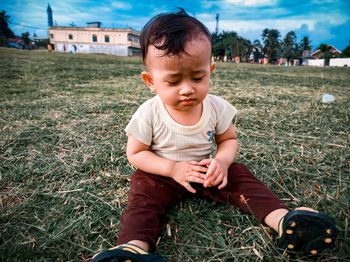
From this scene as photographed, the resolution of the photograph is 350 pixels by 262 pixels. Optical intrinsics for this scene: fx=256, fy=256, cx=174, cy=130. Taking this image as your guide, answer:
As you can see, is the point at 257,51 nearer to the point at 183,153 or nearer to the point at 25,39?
the point at 25,39

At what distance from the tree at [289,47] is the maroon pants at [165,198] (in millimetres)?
71660

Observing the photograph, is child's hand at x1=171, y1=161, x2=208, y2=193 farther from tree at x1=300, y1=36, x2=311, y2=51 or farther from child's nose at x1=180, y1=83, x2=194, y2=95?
tree at x1=300, y1=36, x2=311, y2=51

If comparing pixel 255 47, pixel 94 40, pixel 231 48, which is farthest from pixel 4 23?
pixel 255 47

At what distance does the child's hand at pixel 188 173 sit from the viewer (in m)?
1.28

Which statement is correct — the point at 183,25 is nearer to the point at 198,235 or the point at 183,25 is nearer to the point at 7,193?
the point at 198,235

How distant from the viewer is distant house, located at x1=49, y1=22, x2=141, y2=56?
55.5m

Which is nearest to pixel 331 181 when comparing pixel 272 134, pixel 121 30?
pixel 272 134

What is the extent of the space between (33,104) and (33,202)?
98.4 inches

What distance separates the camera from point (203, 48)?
1257mm

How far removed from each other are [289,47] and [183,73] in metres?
75.7

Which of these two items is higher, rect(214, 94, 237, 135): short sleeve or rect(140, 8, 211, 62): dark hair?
rect(140, 8, 211, 62): dark hair

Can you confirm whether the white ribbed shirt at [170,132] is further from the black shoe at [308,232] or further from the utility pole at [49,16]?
the utility pole at [49,16]

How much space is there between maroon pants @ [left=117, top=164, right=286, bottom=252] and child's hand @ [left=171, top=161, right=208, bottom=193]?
0.10m

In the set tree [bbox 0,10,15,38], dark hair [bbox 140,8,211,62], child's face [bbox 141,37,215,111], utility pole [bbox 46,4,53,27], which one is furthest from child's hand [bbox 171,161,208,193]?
utility pole [bbox 46,4,53,27]
